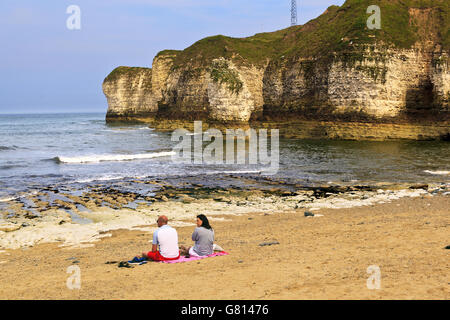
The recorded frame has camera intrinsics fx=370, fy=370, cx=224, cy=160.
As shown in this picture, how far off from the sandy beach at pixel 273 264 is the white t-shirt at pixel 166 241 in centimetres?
38

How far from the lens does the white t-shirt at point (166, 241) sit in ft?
30.4

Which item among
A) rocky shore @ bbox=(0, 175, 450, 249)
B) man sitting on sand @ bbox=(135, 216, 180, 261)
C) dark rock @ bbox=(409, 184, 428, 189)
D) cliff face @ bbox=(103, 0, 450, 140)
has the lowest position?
Result: rocky shore @ bbox=(0, 175, 450, 249)

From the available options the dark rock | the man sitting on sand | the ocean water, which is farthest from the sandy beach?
the ocean water

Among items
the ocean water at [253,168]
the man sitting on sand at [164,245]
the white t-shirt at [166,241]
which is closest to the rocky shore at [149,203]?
the ocean water at [253,168]

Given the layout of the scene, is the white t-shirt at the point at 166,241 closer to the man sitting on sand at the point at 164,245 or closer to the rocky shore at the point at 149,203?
the man sitting on sand at the point at 164,245

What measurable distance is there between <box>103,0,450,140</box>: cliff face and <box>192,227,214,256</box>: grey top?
4163cm

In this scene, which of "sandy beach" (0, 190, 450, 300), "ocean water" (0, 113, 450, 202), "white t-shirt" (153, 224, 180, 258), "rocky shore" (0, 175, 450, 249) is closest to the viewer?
"sandy beach" (0, 190, 450, 300)

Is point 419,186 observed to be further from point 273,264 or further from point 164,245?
point 164,245

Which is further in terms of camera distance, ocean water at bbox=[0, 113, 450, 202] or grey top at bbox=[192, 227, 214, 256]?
ocean water at bbox=[0, 113, 450, 202]

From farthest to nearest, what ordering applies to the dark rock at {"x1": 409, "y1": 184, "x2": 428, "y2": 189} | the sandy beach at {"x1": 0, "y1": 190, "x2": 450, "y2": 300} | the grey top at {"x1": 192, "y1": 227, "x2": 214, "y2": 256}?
1. the dark rock at {"x1": 409, "y1": 184, "x2": 428, "y2": 189}
2. the grey top at {"x1": 192, "y1": 227, "x2": 214, "y2": 256}
3. the sandy beach at {"x1": 0, "y1": 190, "x2": 450, "y2": 300}

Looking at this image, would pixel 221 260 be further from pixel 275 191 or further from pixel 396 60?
pixel 396 60

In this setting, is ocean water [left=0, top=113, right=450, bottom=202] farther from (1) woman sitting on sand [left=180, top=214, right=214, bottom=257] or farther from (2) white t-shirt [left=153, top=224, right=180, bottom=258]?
(1) woman sitting on sand [left=180, top=214, right=214, bottom=257]

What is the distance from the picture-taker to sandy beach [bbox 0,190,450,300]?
6.77m
